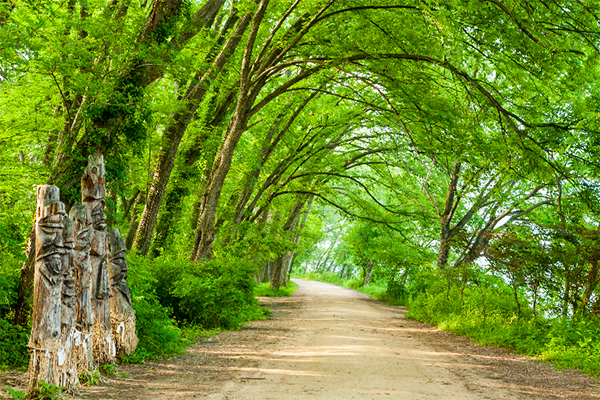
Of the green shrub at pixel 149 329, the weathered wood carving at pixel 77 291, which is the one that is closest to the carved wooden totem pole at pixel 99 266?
the weathered wood carving at pixel 77 291

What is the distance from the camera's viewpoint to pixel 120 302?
6664 mm

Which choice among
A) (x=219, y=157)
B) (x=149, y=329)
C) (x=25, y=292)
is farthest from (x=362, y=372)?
(x=219, y=157)

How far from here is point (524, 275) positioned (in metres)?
10.8

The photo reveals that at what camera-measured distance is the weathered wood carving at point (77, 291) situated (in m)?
4.82

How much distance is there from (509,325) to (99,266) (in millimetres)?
9352

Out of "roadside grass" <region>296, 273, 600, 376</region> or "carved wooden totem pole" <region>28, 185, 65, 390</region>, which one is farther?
"roadside grass" <region>296, 273, 600, 376</region>

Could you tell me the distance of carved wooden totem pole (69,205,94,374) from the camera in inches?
212

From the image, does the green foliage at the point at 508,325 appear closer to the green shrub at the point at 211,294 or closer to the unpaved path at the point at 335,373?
the unpaved path at the point at 335,373

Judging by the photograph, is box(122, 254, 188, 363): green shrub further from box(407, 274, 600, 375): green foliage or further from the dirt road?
box(407, 274, 600, 375): green foliage

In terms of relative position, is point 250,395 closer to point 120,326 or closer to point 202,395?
point 202,395

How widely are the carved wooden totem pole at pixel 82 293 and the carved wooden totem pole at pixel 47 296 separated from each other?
41cm

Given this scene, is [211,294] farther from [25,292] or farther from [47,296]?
[47,296]

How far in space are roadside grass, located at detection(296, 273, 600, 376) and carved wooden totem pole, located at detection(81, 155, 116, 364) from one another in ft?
24.1

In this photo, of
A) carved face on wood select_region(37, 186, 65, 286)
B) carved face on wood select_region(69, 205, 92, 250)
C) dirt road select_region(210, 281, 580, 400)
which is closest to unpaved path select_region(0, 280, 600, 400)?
dirt road select_region(210, 281, 580, 400)
